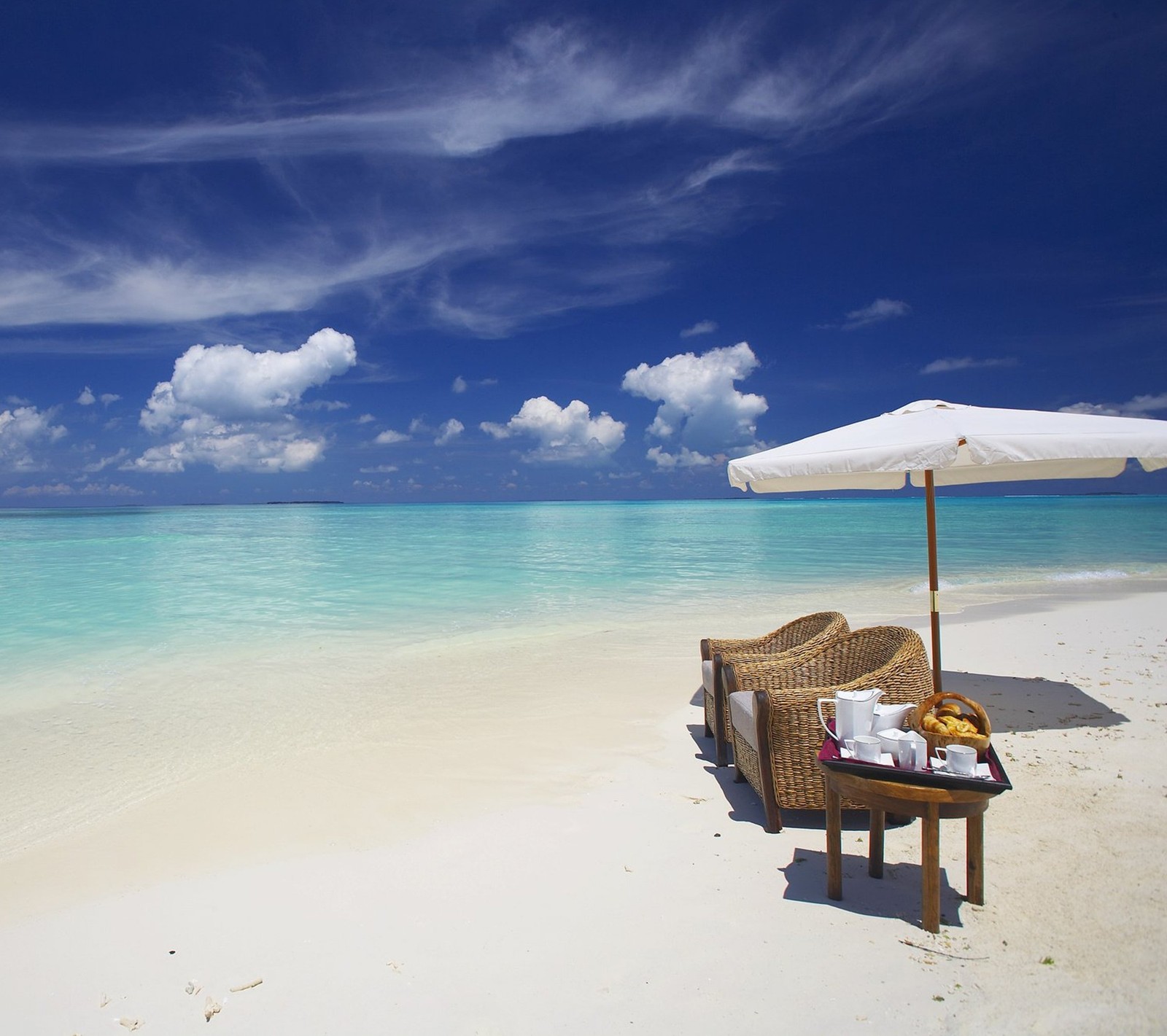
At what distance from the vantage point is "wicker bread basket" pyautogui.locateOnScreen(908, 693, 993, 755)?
3.11m

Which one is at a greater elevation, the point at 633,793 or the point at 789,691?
the point at 789,691

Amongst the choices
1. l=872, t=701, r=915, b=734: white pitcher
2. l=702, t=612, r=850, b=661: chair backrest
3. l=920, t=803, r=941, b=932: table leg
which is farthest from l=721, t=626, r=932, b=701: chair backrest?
l=920, t=803, r=941, b=932: table leg

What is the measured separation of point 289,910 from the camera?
11.2 feet

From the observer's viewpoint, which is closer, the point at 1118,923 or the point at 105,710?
the point at 1118,923

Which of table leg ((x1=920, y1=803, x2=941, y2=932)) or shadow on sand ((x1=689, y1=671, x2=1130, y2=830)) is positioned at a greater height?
table leg ((x1=920, y1=803, x2=941, y2=932))

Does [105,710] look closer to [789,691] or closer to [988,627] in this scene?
[789,691]

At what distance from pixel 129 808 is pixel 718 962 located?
13.3ft

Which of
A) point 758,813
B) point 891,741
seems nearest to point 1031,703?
point 758,813

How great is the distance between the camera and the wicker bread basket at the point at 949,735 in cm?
311

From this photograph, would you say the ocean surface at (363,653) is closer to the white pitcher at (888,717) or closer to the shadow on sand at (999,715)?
the shadow on sand at (999,715)

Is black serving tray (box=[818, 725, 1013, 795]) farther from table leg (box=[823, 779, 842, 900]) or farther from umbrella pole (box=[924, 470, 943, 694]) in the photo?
umbrella pole (box=[924, 470, 943, 694])

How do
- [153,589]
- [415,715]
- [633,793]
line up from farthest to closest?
1. [153,589]
2. [415,715]
3. [633,793]

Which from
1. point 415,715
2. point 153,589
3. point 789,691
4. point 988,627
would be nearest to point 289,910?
point 789,691

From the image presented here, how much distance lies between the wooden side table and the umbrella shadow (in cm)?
275
